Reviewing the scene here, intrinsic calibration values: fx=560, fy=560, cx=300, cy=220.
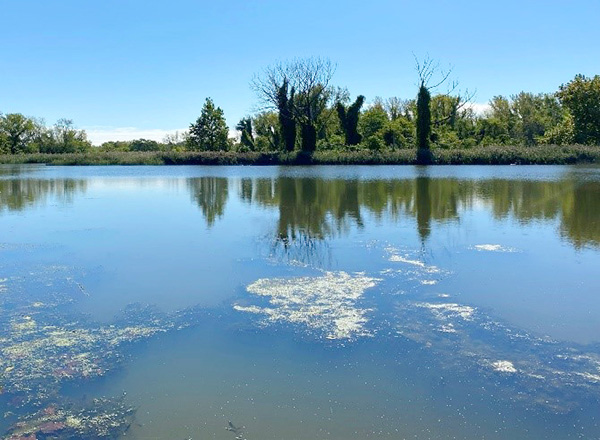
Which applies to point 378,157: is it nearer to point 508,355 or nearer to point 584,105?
point 584,105

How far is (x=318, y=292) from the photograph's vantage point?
6730 mm

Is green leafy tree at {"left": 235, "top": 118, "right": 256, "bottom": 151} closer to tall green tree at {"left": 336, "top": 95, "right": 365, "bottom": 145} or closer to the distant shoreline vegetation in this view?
the distant shoreline vegetation

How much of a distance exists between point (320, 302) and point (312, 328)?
2.84 ft

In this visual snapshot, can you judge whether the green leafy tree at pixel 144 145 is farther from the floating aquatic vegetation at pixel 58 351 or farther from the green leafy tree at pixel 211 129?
the floating aquatic vegetation at pixel 58 351

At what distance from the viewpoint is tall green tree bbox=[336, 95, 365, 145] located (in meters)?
52.9

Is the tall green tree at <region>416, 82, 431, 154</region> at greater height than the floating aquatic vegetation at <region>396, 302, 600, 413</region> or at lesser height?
greater

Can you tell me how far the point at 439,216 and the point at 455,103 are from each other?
4651 centimetres

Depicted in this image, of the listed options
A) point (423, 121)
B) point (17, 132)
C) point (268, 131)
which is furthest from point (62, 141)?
point (423, 121)

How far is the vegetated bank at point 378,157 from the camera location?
131 ft

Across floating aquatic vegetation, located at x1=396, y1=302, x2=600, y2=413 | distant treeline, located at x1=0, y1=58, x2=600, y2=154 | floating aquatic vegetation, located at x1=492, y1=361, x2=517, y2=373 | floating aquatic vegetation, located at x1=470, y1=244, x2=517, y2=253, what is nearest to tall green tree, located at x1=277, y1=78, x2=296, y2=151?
distant treeline, located at x1=0, y1=58, x2=600, y2=154

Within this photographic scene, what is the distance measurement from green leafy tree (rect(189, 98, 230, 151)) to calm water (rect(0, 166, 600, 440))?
49.8 m

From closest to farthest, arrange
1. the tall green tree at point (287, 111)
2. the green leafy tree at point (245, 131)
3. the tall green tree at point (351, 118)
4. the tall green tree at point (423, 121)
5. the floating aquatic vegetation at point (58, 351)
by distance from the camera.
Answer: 1. the floating aquatic vegetation at point (58, 351)
2. the tall green tree at point (423, 121)
3. the tall green tree at point (287, 111)
4. the tall green tree at point (351, 118)
5. the green leafy tree at point (245, 131)

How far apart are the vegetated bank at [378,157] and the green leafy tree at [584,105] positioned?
497cm

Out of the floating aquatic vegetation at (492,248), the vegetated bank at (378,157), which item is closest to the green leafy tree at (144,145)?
the vegetated bank at (378,157)
